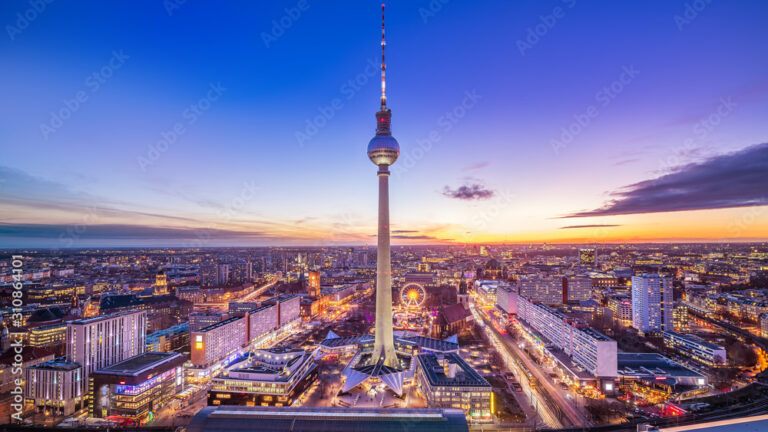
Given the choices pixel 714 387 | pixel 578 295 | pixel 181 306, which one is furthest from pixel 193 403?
pixel 578 295

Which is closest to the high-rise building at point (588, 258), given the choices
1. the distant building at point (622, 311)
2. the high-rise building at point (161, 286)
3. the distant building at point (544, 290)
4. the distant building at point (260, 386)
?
the distant building at point (544, 290)

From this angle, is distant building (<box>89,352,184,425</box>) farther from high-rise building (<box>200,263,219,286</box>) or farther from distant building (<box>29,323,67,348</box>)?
high-rise building (<box>200,263,219,286</box>)

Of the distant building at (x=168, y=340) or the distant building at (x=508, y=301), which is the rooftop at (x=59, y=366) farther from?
the distant building at (x=508, y=301)

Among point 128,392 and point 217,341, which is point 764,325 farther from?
point 128,392

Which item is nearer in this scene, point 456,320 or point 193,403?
point 193,403

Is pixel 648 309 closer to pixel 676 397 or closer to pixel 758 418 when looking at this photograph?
pixel 676 397

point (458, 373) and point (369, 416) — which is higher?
point (369, 416)

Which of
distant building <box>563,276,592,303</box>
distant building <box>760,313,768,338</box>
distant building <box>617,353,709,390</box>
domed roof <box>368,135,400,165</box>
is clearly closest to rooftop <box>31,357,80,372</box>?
domed roof <box>368,135,400,165</box>
